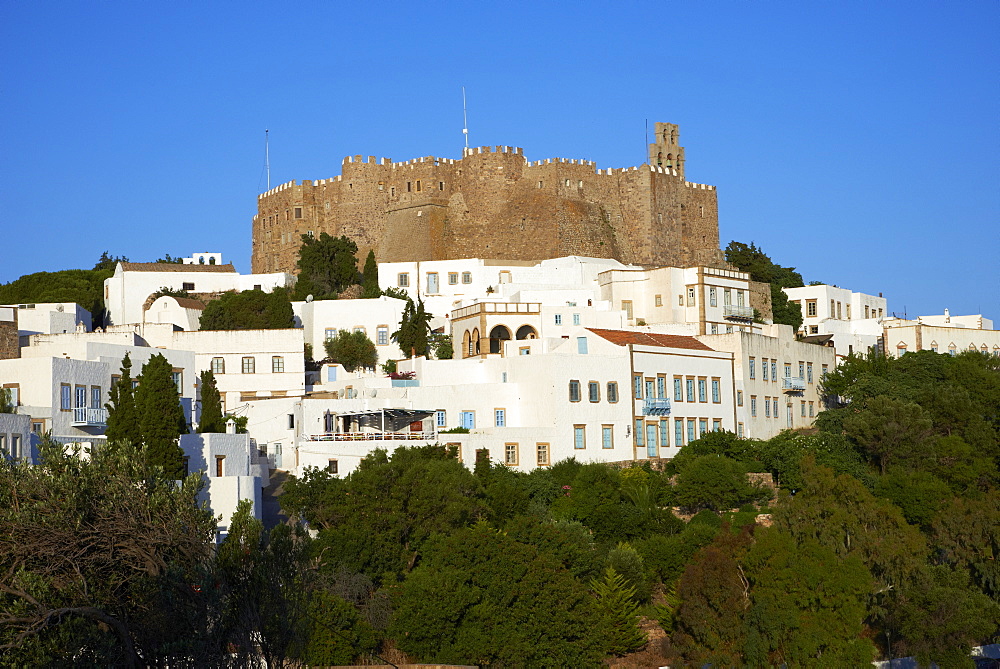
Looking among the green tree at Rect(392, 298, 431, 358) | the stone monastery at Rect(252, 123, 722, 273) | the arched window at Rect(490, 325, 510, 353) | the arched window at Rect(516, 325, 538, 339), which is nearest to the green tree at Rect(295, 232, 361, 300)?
the stone monastery at Rect(252, 123, 722, 273)

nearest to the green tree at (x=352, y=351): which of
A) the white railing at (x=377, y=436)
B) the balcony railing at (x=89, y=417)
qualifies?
the white railing at (x=377, y=436)

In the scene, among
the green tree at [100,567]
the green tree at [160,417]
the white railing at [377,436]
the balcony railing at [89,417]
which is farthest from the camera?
the white railing at [377,436]

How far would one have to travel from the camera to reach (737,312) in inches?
2238

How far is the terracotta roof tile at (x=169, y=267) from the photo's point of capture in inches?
2542

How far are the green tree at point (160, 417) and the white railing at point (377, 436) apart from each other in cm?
559

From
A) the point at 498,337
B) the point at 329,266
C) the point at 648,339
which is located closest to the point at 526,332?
the point at 498,337

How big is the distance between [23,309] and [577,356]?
21787 millimetres

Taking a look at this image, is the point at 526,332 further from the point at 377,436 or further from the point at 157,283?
the point at 157,283

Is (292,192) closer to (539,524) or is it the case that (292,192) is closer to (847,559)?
(539,524)

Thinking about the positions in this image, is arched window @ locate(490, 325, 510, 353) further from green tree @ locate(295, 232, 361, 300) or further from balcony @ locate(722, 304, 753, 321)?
green tree @ locate(295, 232, 361, 300)

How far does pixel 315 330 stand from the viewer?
59031 mm

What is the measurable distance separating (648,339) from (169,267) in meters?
27.6

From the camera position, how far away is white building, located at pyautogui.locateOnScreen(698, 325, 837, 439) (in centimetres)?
4947

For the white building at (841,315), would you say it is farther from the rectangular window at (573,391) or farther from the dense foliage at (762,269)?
the rectangular window at (573,391)
